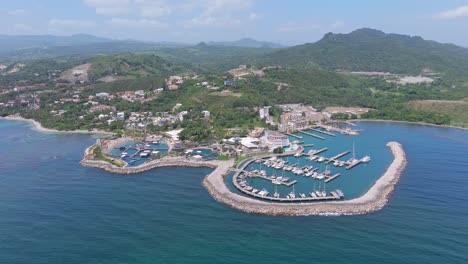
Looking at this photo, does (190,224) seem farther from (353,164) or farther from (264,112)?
(264,112)

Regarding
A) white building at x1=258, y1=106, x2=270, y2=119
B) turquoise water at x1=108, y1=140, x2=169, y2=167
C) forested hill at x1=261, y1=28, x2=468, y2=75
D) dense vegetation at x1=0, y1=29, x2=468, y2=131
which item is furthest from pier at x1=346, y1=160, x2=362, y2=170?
forested hill at x1=261, y1=28, x2=468, y2=75

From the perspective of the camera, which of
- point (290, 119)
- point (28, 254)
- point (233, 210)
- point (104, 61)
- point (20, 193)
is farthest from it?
point (104, 61)

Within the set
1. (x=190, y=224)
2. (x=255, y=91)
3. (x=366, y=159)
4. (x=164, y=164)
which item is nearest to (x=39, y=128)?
(x=164, y=164)

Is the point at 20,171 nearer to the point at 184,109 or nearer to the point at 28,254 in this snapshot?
the point at 28,254

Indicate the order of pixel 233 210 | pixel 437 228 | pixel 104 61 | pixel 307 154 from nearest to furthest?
pixel 437 228, pixel 233 210, pixel 307 154, pixel 104 61

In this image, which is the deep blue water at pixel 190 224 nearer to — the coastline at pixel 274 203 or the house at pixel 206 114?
the coastline at pixel 274 203

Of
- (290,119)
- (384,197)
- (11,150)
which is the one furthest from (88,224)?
(290,119)

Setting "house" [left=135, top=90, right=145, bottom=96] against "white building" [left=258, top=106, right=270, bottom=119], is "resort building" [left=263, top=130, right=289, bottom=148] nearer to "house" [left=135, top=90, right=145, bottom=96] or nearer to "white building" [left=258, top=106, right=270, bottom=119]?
"white building" [left=258, top=106, right=270, bottom=119]
